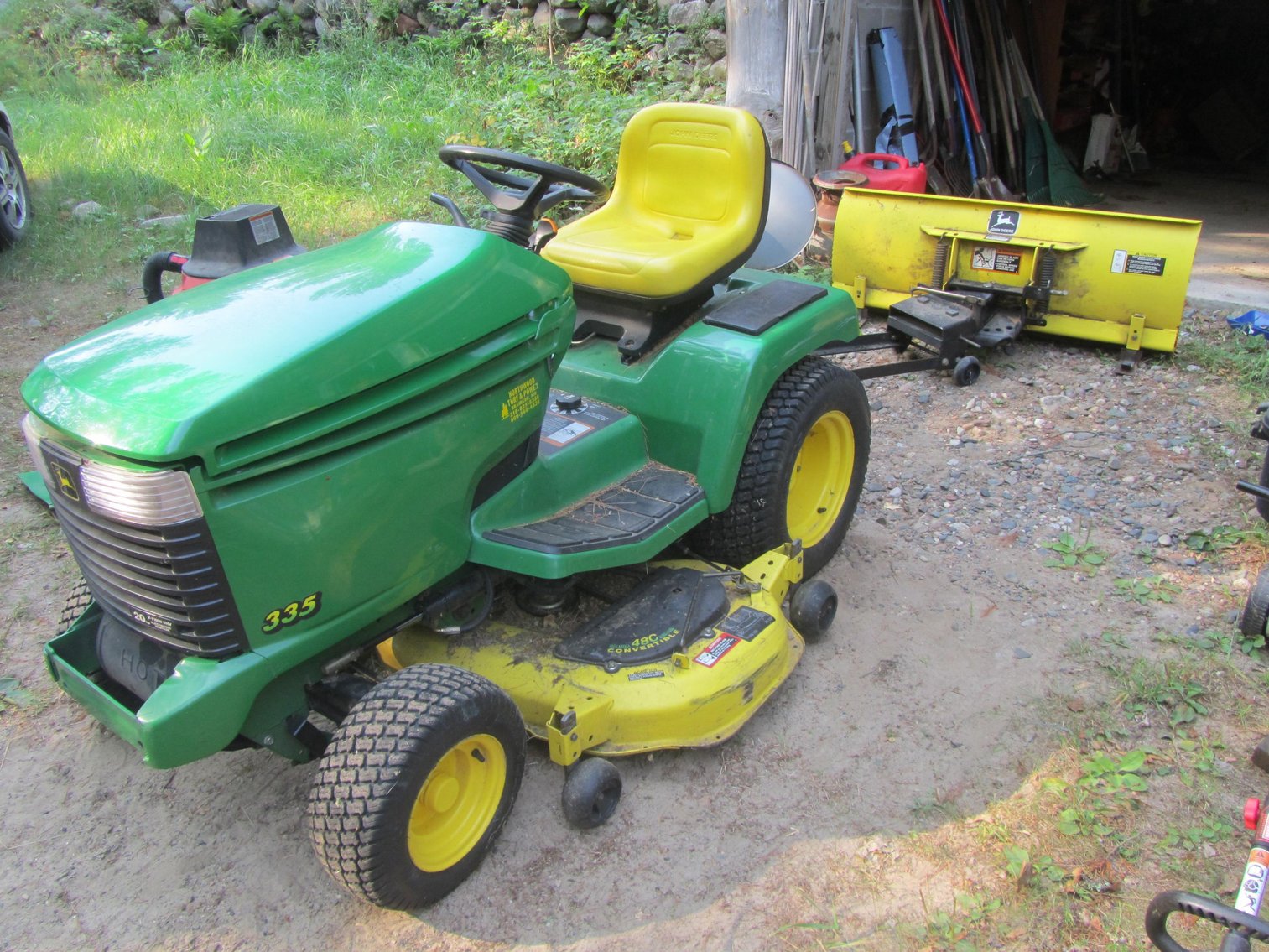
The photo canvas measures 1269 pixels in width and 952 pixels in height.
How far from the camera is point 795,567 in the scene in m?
2.80

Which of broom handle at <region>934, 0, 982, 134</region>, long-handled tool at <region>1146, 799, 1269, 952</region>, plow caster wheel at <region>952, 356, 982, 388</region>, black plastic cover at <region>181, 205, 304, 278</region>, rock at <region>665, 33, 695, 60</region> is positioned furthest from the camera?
rock at <region>665, 33, 695, 60</region>

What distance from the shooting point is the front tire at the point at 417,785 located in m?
1.85

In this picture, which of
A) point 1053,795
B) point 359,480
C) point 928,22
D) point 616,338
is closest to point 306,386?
point 359,480

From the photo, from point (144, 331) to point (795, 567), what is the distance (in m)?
1.73

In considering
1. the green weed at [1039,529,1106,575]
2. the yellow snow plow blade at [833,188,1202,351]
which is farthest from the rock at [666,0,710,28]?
the green weed at [1039,529,1106,575]

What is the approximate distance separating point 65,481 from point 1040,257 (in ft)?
13.3

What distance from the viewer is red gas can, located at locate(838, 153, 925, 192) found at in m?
5.64

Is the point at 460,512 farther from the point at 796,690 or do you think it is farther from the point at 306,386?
the point at 796,690

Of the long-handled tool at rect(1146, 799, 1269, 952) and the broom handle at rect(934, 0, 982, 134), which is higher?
the broom handle at rect(934, 0, 982, 134)

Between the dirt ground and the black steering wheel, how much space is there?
136cm

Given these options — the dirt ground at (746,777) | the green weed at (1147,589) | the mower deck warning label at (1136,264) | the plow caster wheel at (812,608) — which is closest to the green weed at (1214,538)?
the dirt ground at (746,777)

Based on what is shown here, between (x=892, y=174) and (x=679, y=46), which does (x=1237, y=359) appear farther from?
(x=679, y=46)

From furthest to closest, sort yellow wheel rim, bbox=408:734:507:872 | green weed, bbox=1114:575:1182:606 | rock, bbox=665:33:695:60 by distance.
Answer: rock, bbox=665:33:695:60 < green weed, bbox=1114:575:1182:606 < yellow wheel rim, bbox=408:734:507:872

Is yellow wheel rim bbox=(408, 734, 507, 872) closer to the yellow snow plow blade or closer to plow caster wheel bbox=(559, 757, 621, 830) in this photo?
plow caster wheel bbox=(559, 757, 621, 830)
